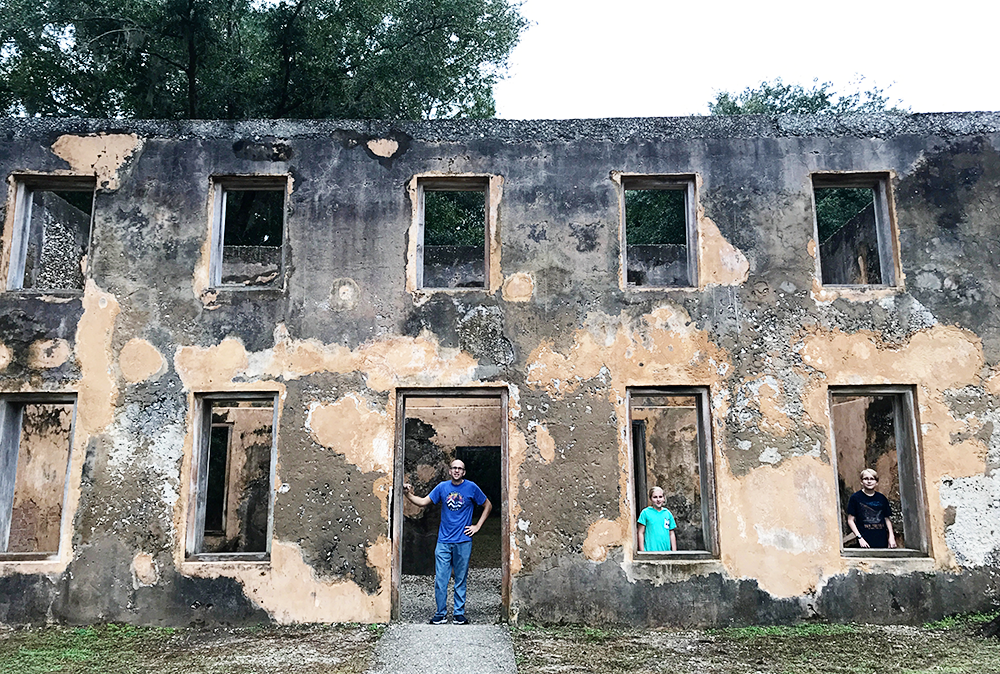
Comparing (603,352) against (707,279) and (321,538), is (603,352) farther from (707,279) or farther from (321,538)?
(321,538)

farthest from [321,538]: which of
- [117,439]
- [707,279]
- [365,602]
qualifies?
[707,279]

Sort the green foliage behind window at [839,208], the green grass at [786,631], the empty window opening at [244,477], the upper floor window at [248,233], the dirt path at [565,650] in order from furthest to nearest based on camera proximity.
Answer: the green foliage behind window at [839,208] < the empty window opening at [244,477] < the upper floor window at [248,233] < the green grass at [786,631] < the dirt path at [565,650]

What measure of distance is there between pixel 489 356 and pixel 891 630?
4.25m

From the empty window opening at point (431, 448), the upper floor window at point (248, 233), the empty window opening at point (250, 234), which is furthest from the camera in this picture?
the empty window opening at point (431, 448)

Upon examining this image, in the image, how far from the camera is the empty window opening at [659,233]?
768 centimetres

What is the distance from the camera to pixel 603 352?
7.28 metres

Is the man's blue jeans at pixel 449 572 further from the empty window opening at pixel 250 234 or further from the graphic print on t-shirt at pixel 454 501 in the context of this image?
the empty window opening at pixel 250 234

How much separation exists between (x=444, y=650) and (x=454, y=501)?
141cm

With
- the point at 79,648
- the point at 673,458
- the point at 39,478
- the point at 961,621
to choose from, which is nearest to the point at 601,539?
the point at 961,621

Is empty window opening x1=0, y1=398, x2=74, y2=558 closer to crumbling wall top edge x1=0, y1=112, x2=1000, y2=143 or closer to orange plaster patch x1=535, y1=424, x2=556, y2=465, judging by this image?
crumbling wall top edge x1=0, y1=112, x2=1000, y2=143

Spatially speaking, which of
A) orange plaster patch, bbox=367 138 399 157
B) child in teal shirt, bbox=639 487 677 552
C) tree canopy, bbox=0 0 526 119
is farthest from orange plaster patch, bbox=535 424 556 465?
tree canopy, bbox=0 0 526 119

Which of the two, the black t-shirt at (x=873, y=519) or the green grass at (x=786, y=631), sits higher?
the black t-shirt at (x=873, y=519)

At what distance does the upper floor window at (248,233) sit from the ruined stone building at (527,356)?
81mm

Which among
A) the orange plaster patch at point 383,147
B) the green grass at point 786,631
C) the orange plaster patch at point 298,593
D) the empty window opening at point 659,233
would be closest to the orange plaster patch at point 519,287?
the empty window opening at point 659,233
